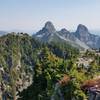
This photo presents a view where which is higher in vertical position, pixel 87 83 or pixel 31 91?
pixel 87 83

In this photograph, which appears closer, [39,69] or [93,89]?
[93,89]

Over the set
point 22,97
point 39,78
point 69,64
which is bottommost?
point 22,97

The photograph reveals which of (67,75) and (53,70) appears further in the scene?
(53,70)

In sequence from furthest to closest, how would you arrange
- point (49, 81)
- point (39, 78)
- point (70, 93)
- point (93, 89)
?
point (39, 78), point (49, 81), point (70, 93), point (93, 89)

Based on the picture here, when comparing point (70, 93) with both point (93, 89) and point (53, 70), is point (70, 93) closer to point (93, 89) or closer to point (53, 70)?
point (93, 89)

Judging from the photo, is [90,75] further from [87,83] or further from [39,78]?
[39,78]

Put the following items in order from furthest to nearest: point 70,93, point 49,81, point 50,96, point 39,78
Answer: point 39,78 < point 49,81 < point 50,96 < point 70,93

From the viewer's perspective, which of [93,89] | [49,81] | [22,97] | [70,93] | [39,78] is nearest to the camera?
[93,89]

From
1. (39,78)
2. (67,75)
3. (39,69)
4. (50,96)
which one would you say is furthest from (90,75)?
(39,69)

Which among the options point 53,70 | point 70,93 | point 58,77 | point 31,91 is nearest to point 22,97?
point 31,91
